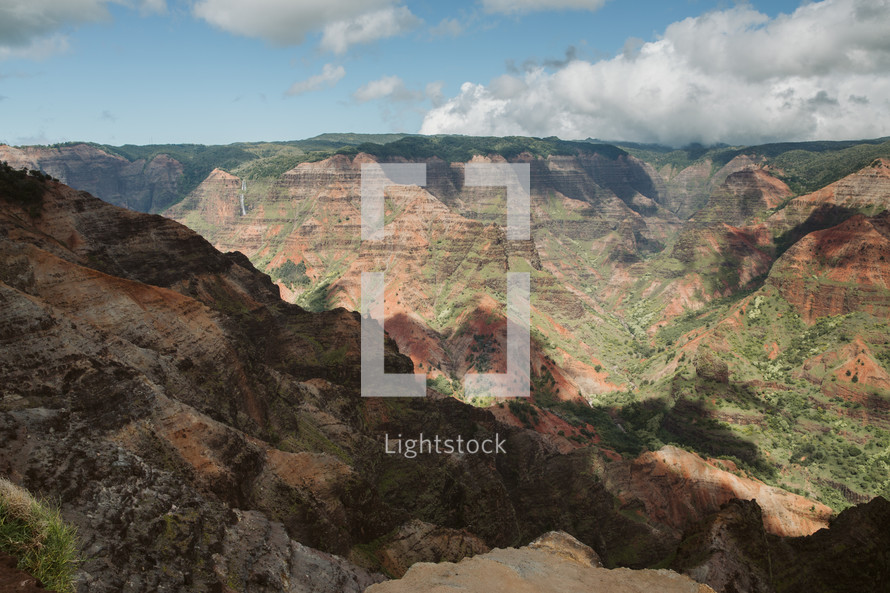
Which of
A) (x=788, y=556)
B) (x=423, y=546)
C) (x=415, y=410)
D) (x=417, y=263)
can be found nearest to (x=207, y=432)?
(x=423, y=546)

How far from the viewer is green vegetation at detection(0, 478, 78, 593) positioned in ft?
26.6

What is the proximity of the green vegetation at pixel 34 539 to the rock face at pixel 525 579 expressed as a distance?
10609 mm

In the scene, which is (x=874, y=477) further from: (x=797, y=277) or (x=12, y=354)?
(x=12, y=354)

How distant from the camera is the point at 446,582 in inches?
677

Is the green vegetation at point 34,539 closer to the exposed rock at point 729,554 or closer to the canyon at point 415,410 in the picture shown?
the canyon at point 415,410

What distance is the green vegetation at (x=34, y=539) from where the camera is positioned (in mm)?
8094

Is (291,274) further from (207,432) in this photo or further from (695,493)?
(207,432)

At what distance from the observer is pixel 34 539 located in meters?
8.29

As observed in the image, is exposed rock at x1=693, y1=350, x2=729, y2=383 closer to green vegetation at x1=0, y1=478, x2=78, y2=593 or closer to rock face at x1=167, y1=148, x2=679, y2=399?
rock face at x1=167, y1=148, x2=679, y2=399

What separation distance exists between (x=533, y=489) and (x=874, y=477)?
57.9 metres

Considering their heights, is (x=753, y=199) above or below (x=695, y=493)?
above

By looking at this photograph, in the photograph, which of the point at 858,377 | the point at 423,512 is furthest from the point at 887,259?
the point at 423,512

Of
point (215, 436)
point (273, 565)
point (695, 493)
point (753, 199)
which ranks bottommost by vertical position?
point (695, 493)

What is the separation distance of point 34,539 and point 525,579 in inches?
584
